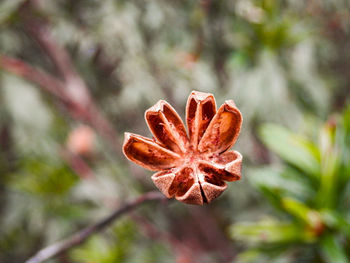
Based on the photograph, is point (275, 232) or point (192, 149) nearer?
point (192, 149)

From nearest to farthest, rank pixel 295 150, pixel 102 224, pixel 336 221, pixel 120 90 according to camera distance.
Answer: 1. pixel 102 224
2. pixel 336 221
3. pixel 295 150
4. pixel 120 90

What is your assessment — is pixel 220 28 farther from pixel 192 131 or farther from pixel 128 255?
pixel 192 131

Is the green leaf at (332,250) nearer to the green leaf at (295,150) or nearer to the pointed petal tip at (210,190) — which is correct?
the green leaf at (295,150)

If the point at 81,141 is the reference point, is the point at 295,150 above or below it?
below

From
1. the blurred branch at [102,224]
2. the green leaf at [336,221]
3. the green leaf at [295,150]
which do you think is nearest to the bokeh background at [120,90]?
the green leaf at [295,150]

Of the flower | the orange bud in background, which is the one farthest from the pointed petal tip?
the orange bud in background

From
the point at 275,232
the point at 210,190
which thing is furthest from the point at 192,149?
the point at 275,232

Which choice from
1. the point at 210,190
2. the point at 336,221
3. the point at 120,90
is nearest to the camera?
the point at 210,190

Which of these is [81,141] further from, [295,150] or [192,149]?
[192,149]
